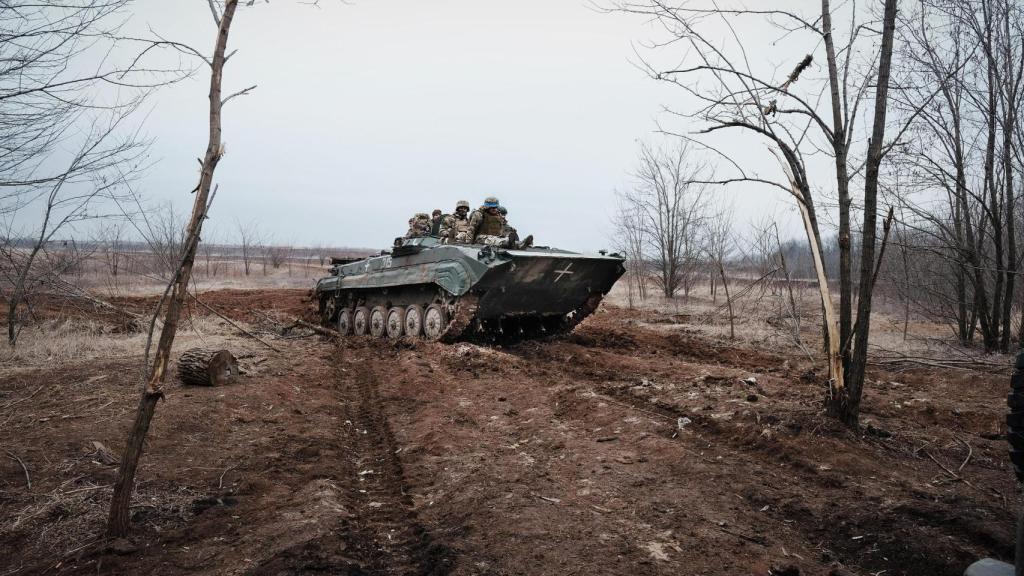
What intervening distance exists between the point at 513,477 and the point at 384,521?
3.08 ft

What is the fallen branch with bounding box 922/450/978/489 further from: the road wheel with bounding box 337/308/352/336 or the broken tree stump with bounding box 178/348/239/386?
the road wheel with bounding box 337/308/352/336

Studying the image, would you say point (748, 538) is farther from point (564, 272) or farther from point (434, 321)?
point (434, 321)

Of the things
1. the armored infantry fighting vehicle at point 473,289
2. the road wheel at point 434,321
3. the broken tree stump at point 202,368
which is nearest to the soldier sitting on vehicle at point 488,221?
the armored infantry fighting vehicle at point 473,289

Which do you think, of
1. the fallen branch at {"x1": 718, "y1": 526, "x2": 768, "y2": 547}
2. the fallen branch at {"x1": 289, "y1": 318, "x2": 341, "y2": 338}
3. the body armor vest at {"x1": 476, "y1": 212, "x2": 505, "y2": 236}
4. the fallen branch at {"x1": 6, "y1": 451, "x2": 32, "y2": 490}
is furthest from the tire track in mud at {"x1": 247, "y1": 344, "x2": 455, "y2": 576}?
the fallen branch at {"x1": 289, "y1": 318, "x2": 341, "y2": 338}

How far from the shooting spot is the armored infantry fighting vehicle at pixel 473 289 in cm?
945

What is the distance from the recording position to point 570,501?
3.65m

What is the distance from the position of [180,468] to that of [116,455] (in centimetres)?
62

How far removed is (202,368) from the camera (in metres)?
6.63

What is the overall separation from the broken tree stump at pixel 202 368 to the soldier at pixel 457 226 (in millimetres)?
4888

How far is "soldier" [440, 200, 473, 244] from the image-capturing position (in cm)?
1112

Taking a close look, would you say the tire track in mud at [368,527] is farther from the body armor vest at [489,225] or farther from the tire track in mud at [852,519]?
the body armor vest at [489,225]

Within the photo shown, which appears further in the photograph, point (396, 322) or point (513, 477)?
point (396, 322)

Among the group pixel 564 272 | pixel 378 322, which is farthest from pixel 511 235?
pixel 378 322

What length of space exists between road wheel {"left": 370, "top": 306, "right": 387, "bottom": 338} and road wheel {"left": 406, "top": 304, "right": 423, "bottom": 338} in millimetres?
1032
